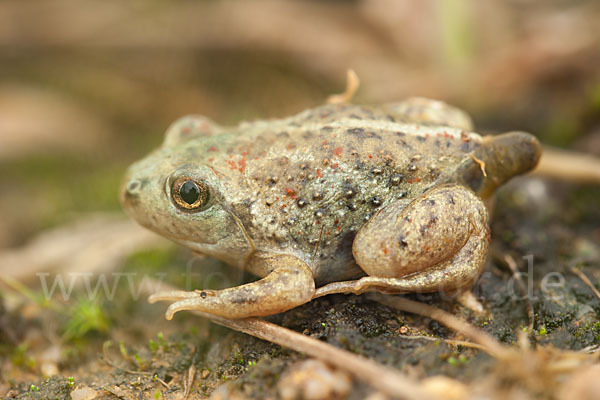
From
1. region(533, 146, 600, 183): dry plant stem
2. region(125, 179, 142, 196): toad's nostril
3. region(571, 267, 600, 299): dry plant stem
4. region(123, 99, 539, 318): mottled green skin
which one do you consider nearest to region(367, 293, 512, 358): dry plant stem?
region(123, 99, 539, 318): mottled green skin

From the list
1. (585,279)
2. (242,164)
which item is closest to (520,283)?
(585,279)

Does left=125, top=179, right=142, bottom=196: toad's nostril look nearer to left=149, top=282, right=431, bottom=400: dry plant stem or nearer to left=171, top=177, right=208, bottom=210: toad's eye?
left=171, top=177, right=208, bottom=210: toad's eye

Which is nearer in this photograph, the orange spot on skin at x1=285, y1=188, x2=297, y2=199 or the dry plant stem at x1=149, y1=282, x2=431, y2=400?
the dry plant stem at x1=149, y1=282, x2=431, y2=400

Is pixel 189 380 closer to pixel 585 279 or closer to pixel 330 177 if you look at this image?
pixel 330 177

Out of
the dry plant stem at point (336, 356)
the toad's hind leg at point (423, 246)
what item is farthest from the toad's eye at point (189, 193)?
the toad's hind leg at point (423, 246)

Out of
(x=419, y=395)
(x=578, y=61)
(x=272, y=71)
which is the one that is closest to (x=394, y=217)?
(x=419, y=395)

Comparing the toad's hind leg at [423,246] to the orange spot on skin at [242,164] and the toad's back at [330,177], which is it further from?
the orange spot on skin at [242,164]

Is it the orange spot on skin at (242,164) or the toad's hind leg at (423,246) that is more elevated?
the orange spot on skin at (242,164)

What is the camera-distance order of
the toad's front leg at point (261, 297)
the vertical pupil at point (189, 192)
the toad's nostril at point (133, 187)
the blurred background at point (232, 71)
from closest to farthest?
the toad's front leg at point (261, 297)
the vertical pupil at point (189, 192)
the toad's nostril at point (133, 187)
the blurred background at point (232, 71)
